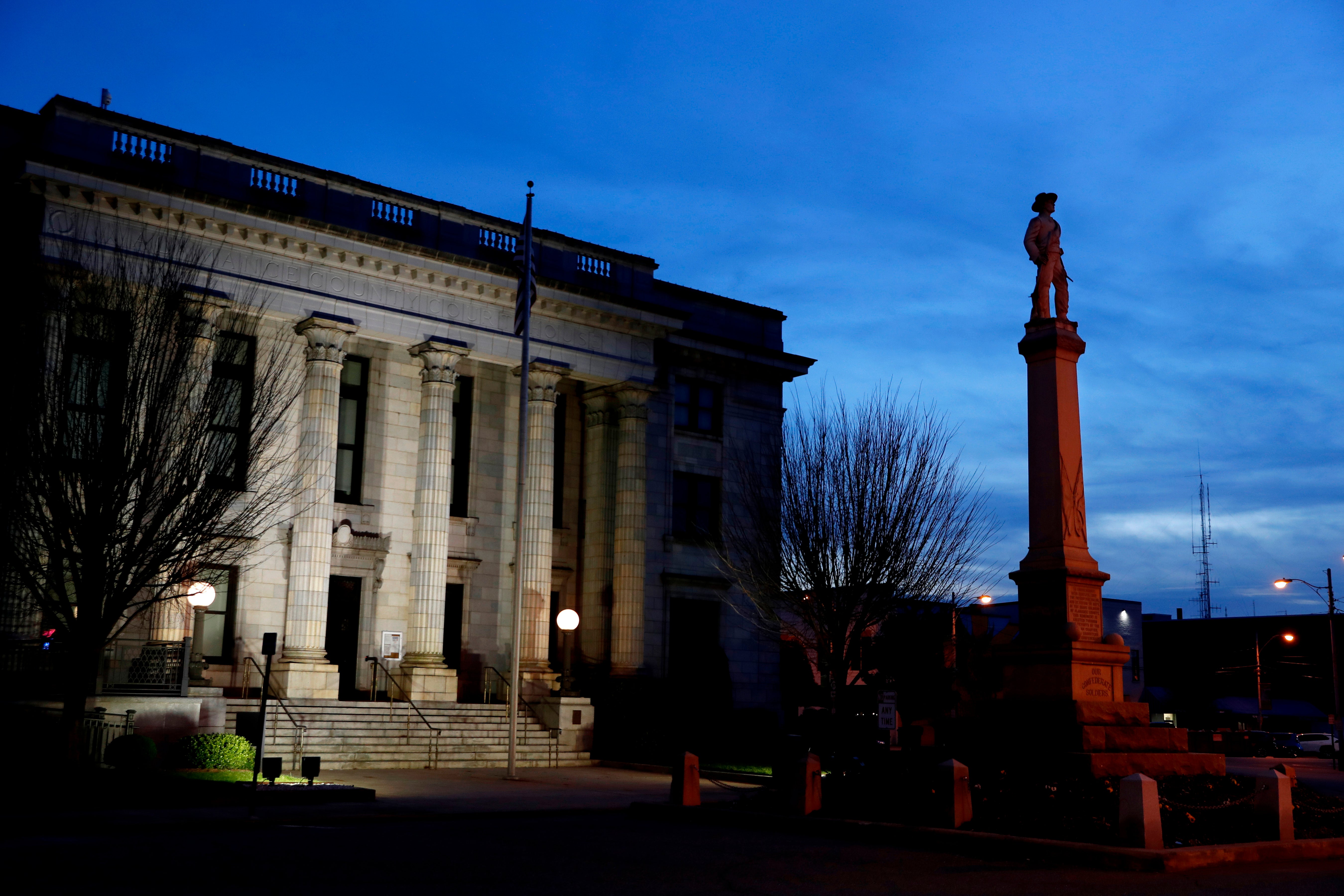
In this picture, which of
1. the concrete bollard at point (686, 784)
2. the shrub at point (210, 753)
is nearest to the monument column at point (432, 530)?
the shrub at point (210, 753)

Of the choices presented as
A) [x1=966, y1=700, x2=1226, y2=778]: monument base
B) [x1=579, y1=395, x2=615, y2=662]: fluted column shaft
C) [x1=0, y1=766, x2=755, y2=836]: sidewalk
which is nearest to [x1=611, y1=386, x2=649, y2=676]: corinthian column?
[x1=579, y1=395, x2=615, y2=662]: fluted column shaft

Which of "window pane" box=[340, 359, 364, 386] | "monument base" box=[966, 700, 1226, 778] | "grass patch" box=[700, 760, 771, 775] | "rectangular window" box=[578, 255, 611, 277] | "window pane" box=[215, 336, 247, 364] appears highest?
"rectangular window" box=[578, 255, 611, 277]

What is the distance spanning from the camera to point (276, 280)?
31.9 meters

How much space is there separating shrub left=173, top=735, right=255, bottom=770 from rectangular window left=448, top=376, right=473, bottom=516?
1196cm

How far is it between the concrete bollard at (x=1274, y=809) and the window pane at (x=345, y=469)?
25963 mm

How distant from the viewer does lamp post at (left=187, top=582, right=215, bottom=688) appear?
89.5 ft

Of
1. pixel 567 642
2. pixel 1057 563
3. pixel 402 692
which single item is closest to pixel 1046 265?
pixel 1057 563

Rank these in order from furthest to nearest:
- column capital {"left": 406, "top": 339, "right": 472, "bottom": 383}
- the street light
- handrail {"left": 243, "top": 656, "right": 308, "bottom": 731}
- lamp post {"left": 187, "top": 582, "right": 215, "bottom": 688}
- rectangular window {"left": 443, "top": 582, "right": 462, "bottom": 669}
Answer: the street light
rectangular window {"left": 443, "top": 582, "right": 462, "bottom": 669}
column capital {"left": 406, "top": 339, "right": 472, "bottom": 383}
handrail {"left": 243, "top": 656, "right": 308, "bottom": 731}
lamp post {"left": 187, "top": 582, "right": 215, "bottom": 688}

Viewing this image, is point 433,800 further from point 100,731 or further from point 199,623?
point 199,623

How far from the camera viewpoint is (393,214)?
3544cm

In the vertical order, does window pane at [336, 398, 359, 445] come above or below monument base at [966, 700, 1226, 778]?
above

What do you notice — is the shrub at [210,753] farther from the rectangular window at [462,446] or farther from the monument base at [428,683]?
the rectangular window at [462,446]

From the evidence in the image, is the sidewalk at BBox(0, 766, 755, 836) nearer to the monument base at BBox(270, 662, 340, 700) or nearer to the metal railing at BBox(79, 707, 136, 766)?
the monument base at BBox(270, 662, 340, 700)

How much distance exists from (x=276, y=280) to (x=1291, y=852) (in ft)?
88.6
